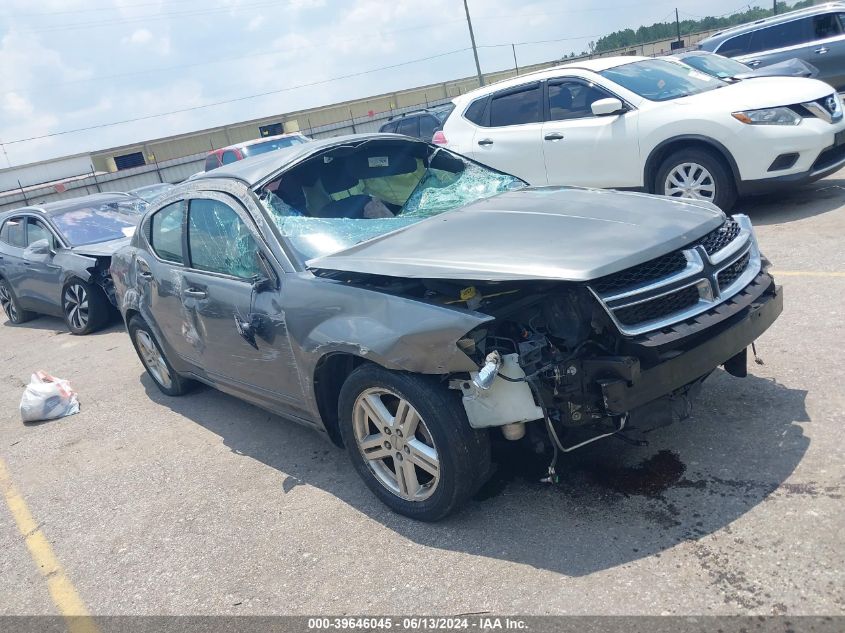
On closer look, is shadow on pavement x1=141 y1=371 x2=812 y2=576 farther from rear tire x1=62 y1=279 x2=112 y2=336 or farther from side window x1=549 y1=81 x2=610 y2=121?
rear tire x1=62 y1=279 x2=112 y2=336

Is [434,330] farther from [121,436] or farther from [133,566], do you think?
[121,436]

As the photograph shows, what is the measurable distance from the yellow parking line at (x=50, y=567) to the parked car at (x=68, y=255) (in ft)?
13.1

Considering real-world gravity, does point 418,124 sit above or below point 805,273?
above

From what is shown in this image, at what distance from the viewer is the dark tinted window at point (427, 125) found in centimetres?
1353

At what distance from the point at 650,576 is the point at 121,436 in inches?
161

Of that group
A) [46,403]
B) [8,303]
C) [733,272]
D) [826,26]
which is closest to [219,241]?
[46,403]

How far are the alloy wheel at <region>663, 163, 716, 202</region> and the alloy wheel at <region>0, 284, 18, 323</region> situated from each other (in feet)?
29.9

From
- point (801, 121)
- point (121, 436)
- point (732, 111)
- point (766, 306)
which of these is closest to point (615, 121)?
point (732, 111)

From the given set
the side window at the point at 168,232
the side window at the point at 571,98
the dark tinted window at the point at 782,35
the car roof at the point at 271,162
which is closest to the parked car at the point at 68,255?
the side window at the point at 168,232

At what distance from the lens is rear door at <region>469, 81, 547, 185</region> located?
327 inches

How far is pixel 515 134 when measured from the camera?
8.46 metres

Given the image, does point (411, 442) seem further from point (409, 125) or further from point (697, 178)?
point (409, 125)

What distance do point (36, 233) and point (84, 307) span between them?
5.11 ft

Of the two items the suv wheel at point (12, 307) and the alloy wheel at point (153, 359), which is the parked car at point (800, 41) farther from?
the suv wheel at point (12, 307)
